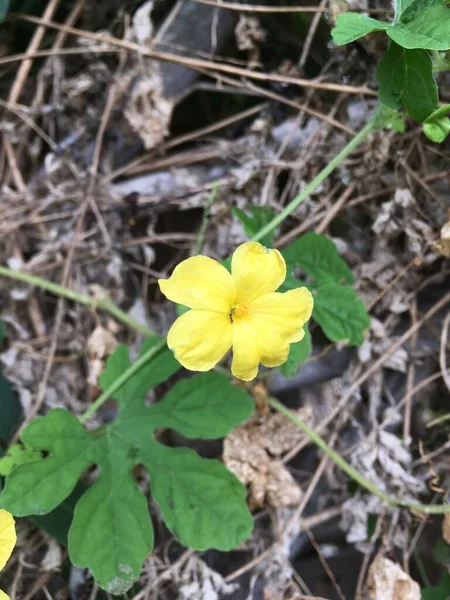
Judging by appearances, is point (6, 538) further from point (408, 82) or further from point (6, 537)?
point (408, 82)

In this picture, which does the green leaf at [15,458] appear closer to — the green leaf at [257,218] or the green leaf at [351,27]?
the green leaf at [257,218]

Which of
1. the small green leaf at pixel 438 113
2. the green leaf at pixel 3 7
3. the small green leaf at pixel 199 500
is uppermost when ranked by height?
the small green leaf at pixel 438 113

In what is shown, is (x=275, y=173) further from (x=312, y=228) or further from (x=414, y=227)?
(x=414, y=227)

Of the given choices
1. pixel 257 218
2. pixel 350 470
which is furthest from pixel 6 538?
pixel 257 218

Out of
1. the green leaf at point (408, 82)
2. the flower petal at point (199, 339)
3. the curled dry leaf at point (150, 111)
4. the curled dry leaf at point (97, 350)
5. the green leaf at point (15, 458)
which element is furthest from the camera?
the curled dry leaf at point (150, 111)

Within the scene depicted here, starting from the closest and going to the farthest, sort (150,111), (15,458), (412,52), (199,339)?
1. (199,339)
2. (412,52)
3. (15,458)
4. (150,111)

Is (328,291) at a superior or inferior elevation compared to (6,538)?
superior

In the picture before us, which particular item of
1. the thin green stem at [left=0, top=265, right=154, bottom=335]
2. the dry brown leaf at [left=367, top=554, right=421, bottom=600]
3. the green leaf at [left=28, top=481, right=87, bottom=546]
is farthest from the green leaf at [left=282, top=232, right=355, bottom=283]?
the green leaf at [left=28, top=481, right=87, bottom=546]

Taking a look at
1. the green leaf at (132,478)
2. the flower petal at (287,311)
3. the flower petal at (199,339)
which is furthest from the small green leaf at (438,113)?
the green leaf at (132,478)
